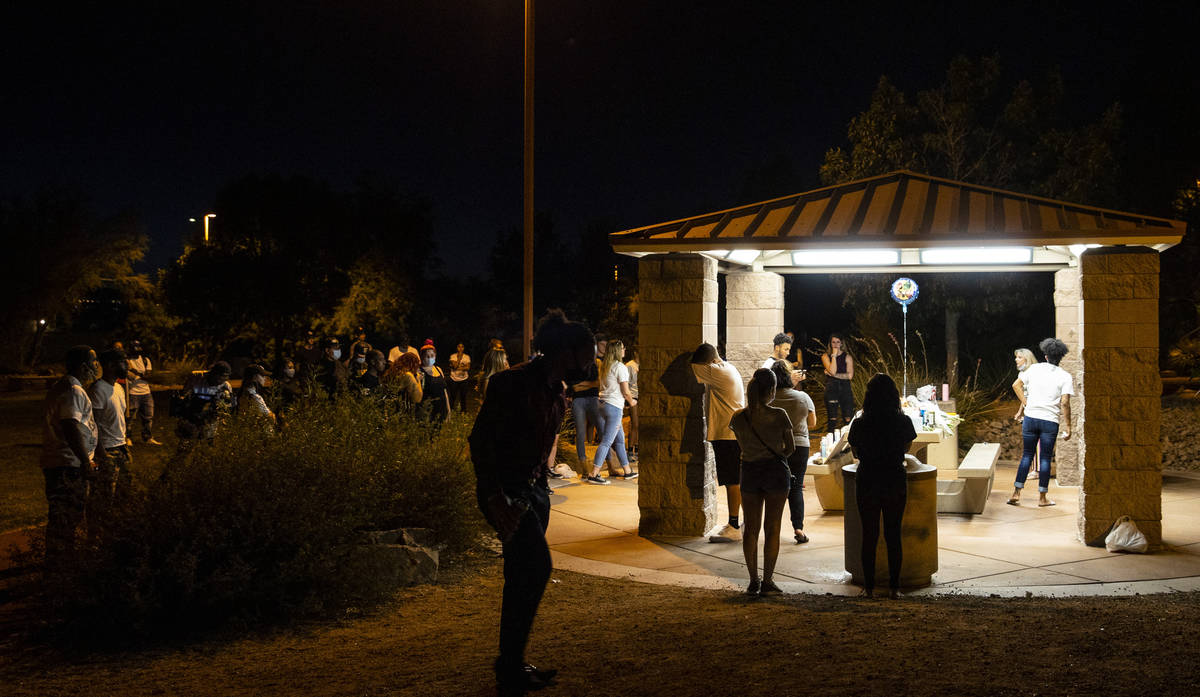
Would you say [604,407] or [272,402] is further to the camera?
[604,407]

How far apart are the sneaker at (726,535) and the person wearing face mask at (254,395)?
4159 millimetres

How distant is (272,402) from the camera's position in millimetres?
9797

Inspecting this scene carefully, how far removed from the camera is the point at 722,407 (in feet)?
29.5

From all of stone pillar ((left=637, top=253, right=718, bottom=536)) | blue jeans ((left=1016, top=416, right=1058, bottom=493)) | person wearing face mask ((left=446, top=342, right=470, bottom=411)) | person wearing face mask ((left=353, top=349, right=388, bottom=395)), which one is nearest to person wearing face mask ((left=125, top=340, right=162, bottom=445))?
person wearing face mask ((left=446, top=342, right=470, bottom=411))

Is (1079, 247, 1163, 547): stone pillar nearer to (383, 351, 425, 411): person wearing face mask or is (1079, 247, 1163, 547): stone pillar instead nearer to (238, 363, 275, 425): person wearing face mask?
(238, 363, 275, 425): person wearing face mask

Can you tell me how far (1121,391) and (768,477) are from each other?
3.76 meters

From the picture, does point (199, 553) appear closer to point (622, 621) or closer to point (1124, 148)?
point (622, 621)

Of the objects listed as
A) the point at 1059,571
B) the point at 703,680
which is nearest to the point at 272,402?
the point at 703,680

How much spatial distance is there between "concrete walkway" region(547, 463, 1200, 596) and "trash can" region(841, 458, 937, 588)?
16 cm

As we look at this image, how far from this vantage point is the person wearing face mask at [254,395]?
896cm

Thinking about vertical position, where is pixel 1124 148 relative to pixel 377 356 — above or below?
above

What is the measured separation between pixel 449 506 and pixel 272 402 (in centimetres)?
257

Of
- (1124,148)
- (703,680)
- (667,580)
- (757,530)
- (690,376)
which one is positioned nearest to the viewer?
(703,680)

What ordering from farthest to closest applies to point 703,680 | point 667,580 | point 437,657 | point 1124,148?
1. point 1124,148
2. point 667,580
3. point 437,657
4. point 703,680
